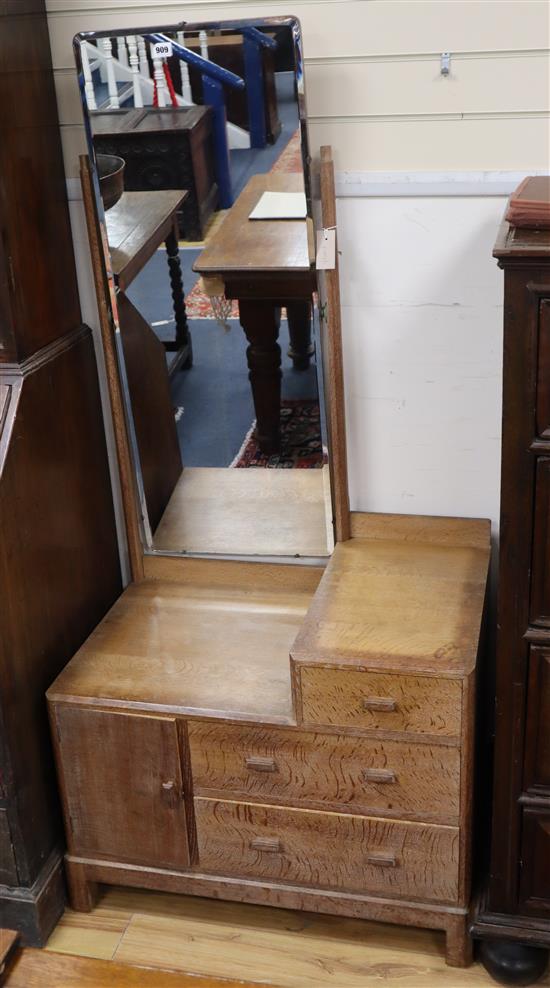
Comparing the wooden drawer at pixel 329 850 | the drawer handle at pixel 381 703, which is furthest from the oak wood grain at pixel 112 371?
the drawer handle at pixel 381 703

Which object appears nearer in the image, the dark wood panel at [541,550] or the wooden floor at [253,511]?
the dark wood panel at [541,550]

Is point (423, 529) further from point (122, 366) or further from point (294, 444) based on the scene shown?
point (122, 366)

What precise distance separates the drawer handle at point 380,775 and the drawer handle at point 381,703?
142mm

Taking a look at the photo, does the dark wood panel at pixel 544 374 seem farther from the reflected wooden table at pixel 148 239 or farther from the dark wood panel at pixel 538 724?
the reflected wooden table at pixel 148 239

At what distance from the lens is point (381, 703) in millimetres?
2205

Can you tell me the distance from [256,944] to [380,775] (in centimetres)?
53

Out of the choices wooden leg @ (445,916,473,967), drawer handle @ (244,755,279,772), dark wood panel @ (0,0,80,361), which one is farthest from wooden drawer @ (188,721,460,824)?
dark wood panel @ (0,0,80,361)

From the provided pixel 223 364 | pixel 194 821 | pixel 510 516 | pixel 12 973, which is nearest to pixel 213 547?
pixel 223 364

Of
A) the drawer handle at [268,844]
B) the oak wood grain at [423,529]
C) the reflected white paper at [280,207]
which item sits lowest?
the drawer handle at [268,844]

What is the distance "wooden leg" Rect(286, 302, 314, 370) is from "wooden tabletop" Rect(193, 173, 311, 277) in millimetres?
80

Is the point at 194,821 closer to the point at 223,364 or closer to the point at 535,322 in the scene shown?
the point at 223,364

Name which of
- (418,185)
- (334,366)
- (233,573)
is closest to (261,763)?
(233,573)

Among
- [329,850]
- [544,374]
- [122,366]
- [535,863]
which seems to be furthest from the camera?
[122,366]

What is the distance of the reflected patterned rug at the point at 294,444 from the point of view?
8.29 feet
